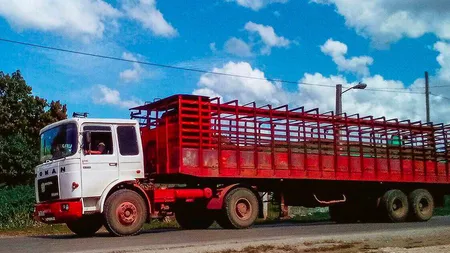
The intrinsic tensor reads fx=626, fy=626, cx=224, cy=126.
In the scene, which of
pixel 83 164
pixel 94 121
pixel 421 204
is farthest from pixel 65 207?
pixel 421 204

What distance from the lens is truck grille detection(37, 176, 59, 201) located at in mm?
13259

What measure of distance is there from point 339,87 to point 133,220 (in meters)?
18.5

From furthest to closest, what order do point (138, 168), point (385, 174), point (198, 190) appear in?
1. point (385, 174)
2. point (198, 190)
3. point (138, 168)

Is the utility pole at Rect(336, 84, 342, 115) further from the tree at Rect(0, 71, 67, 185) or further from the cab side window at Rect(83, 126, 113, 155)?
the cab side window at Rect(83, 126, 113, 155)

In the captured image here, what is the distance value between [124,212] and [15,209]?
8.13 m

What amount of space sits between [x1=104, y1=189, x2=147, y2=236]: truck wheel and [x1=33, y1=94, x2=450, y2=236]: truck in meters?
0.02

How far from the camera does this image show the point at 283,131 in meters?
16.7

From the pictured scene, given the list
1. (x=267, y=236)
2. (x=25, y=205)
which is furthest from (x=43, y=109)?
(x=267, y=236)

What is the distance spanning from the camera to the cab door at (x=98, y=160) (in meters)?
13.0

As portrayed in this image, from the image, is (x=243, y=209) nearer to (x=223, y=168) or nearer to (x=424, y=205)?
(x=223, y=168)

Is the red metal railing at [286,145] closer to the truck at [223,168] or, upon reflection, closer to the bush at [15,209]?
the truck at [223,168]

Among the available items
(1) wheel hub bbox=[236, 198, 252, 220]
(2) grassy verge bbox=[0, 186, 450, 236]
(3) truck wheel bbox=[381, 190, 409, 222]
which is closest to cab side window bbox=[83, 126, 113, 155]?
(1) wheel hub bbox=[236, 198, 252, 220]

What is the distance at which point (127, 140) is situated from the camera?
13.9 m

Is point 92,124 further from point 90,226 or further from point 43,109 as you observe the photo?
point 43,109
